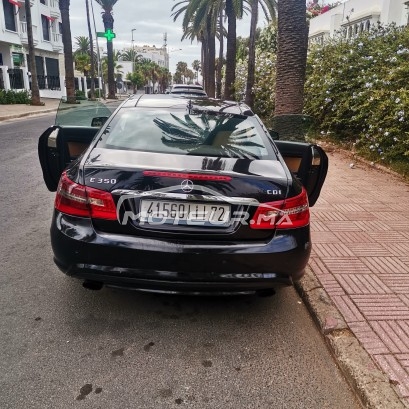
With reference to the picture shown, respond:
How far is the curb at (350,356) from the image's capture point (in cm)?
238

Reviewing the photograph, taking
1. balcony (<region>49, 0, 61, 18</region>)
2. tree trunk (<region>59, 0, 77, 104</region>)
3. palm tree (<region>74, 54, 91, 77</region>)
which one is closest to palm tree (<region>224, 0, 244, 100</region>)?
tree trunk (<region>59, 0, 77, 104</region>)

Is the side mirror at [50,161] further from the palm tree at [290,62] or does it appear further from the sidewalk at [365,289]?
the palm tree at [290,62]

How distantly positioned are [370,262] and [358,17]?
25421 mm

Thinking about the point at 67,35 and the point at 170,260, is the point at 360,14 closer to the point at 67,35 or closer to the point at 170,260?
the point at 67,35

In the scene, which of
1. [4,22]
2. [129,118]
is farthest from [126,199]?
[4,22]

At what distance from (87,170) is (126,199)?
35 cm

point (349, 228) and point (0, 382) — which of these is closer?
point (0, 382)

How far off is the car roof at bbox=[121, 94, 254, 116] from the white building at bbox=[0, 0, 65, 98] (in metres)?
30.7

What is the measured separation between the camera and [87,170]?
2.83 metres

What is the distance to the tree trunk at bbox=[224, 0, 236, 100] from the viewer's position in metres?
20.8

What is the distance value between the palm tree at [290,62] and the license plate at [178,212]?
241 inches

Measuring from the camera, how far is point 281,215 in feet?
9.34

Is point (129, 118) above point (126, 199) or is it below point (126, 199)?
above

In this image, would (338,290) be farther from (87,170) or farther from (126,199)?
(87,170)
